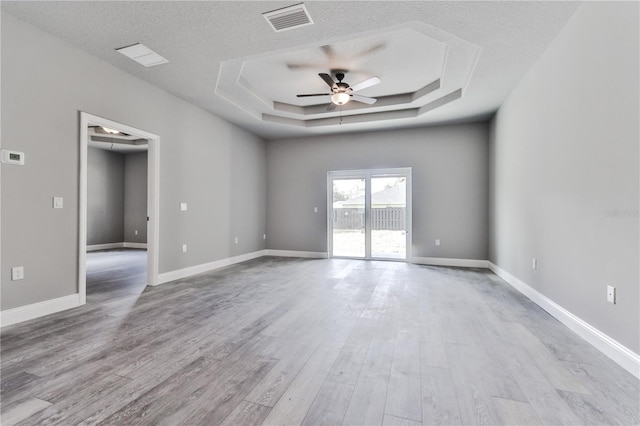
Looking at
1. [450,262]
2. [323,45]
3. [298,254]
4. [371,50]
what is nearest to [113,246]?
[298,254]

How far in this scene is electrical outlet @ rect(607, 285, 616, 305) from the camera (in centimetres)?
206

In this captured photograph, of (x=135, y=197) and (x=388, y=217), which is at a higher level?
(x=135, y=197)

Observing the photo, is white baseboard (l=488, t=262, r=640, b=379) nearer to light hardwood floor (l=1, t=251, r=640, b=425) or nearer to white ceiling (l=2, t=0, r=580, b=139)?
light hardwood floor (l=1, t=251, r=640, b=425)

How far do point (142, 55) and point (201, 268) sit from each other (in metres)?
3.25

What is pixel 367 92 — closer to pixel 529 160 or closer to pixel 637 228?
pixel 529 160

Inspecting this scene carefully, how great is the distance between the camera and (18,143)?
2729 millimetres

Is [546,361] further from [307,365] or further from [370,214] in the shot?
[370,214]

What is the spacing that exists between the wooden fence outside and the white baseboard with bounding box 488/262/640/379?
2.77 metres

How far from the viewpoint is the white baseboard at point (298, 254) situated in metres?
6.72

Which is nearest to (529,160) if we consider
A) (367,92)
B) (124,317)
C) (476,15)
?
(476,15)

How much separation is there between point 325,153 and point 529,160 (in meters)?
4.04

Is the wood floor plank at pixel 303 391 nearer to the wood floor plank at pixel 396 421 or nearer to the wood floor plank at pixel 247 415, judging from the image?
the wood floor plank at pixel 247 415

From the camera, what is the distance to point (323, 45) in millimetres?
3254

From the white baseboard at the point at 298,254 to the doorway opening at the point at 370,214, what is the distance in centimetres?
22
